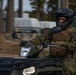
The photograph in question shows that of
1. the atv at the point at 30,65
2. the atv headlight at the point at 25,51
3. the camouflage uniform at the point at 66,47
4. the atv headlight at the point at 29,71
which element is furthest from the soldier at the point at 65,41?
the atv headlight at the point at 29,71

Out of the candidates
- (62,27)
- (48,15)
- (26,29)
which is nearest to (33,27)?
(26,29)

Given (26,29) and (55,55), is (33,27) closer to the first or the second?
(26,29)

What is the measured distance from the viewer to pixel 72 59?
541 cm

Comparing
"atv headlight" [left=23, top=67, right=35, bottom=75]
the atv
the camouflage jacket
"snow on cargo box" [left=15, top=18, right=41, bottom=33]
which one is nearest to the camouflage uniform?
the camouflage jacket

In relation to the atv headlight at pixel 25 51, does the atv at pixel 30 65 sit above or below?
below

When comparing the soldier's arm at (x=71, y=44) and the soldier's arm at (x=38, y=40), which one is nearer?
the soldier's arm at (x=71, y=44)

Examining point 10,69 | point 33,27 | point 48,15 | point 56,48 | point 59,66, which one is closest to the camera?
point 10,69

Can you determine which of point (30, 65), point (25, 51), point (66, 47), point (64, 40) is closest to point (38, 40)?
point (64, 40)

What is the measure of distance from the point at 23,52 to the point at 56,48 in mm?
527

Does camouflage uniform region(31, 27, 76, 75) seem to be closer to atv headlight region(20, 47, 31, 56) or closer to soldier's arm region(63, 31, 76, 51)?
soldier's arm region(63, 31, 76, 51)

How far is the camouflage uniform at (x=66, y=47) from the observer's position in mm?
5242

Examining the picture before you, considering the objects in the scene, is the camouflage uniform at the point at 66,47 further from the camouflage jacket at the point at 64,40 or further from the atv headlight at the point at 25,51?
the atv headlight at the point at 25,51

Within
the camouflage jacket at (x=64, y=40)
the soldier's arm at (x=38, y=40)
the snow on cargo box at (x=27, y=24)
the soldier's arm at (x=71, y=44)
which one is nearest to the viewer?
the soldier's arm at (x=71, y=44)

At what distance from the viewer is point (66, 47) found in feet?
17.2
